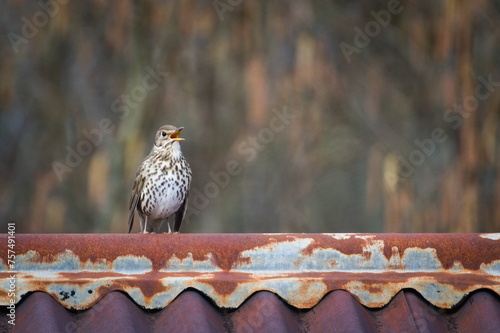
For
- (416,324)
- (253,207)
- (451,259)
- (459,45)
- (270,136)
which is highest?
(459,45)

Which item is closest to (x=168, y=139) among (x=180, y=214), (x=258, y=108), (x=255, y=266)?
(x=180, y=214)

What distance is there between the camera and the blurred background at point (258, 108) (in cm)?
847

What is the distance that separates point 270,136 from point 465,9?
2.22 metres

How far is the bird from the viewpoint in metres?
5.94

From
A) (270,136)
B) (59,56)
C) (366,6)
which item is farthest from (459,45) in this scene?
(59,56)

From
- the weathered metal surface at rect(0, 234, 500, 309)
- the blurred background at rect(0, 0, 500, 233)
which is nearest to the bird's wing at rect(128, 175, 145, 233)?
the blurred background at rect(0, 0, 500, 233)

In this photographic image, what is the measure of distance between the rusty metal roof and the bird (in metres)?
2.35

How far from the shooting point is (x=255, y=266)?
3.54 metres

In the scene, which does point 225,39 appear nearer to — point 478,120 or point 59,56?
point 59,56

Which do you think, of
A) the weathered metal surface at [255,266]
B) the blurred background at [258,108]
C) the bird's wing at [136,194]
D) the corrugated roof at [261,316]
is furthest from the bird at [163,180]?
the corrugated roof at [261,316]

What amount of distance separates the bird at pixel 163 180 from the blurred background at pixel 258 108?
2212 mm

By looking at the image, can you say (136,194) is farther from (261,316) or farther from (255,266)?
(261,316)

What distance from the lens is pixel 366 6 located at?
8984 mm

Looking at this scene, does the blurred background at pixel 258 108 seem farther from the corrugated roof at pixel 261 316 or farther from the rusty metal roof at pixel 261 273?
the corrugated roof at pixel 261 316
